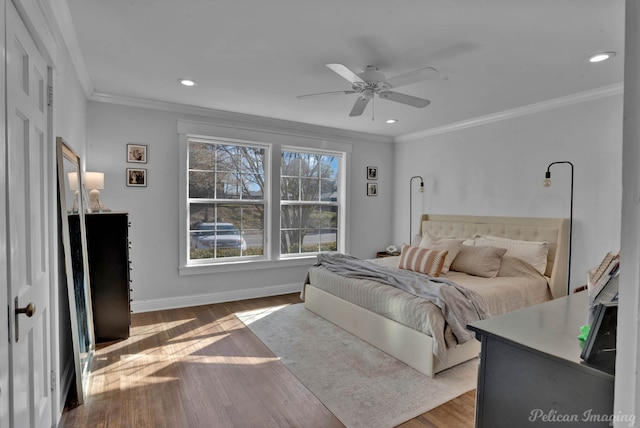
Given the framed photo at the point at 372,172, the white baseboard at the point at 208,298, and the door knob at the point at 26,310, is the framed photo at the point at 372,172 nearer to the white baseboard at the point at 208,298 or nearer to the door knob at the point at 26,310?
the white baseboard at the point at 208,298

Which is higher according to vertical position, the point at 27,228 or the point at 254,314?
the point at 27,228

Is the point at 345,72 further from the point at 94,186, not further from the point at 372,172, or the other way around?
the point at 372,172

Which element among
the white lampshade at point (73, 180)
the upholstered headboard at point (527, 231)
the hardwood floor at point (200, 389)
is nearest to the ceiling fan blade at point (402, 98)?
the upholstered headboard at point (527, 231)

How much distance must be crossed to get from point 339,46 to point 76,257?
2.54 meters

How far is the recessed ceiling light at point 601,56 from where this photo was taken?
8.44 ft

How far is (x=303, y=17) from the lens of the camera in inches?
85.1

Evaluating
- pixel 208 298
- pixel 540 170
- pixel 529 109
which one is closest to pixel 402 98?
pixel 529 109

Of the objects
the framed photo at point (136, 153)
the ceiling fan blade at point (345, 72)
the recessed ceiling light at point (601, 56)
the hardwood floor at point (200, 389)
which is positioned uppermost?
the recessed ceiling light at point (601, 56)

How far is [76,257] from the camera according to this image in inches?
103

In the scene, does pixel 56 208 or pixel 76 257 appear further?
pixel 76 257

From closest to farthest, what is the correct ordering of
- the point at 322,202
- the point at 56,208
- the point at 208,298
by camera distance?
1. the point at 56,208
2. the point at 208,298
3. the point at 322,202

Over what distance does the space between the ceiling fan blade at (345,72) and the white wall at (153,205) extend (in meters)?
2.46

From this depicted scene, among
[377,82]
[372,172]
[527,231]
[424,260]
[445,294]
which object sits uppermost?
[377,82]

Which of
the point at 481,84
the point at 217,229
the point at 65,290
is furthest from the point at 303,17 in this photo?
the point at 217,229
